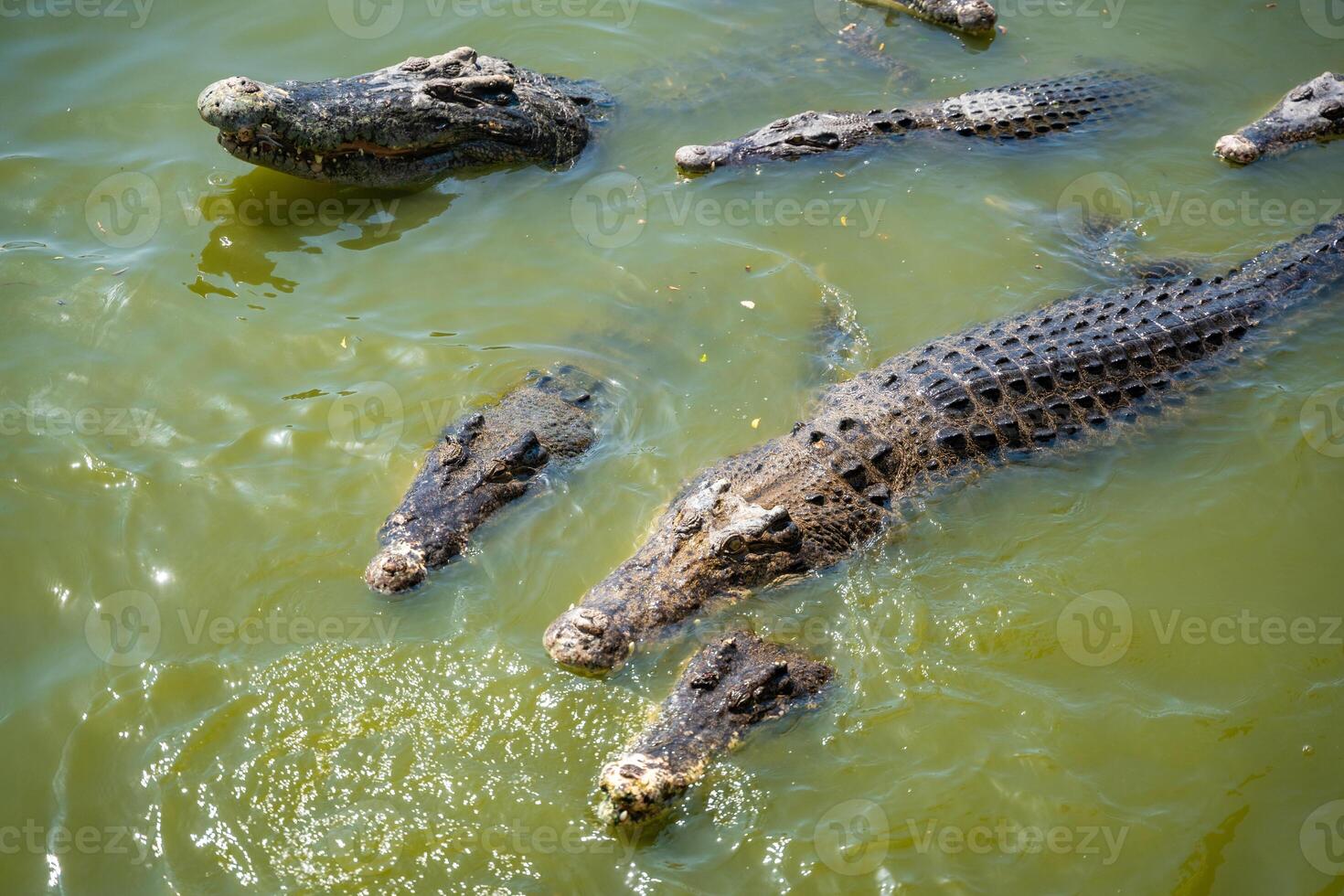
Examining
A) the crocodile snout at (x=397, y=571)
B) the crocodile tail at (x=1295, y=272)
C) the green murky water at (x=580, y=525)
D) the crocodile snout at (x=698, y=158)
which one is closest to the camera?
the green murky water at (x=580, y=525)

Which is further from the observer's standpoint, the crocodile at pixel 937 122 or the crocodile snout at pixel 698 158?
the crocodile at pixel 937 122

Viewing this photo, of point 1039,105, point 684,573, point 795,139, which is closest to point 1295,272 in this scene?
point 1039,105

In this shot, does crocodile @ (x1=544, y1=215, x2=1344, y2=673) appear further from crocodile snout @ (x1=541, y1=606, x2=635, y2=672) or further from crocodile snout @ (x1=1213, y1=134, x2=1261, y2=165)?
crocodile snout @ (x1=1213, y1=134, x2=1261, y2=165)

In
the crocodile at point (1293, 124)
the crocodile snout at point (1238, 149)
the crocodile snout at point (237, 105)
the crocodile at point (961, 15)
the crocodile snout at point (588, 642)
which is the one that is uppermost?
the crocodile at point (961, 15)

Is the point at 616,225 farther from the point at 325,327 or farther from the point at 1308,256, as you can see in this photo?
the point at 1308,256

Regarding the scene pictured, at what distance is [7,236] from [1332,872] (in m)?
9.25

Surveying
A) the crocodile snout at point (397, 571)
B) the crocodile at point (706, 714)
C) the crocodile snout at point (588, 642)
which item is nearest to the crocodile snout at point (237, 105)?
the crocodile snout at point (397, 571)

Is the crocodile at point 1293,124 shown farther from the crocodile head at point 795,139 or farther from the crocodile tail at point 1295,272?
the crocodile head at point 795,139

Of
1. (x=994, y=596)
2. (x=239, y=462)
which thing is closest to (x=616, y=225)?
(x=239, y=462)

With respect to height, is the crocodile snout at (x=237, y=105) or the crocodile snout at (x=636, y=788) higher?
the crocodile snout at (x=237, y=105)

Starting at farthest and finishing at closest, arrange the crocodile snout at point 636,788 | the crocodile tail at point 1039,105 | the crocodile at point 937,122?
the crocodile tail at point 1039,105 < the crocodile at point 937,122 < the crocodile snout at point 636,788

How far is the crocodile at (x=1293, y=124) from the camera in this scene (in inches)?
339

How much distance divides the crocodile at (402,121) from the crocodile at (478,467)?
2684mm

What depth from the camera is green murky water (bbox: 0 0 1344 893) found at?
14.1 feet
